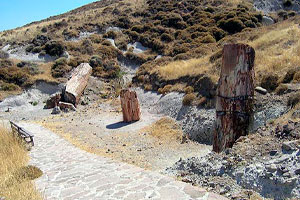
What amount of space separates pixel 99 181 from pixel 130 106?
27.1 feet

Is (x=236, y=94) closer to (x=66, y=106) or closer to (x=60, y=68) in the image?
(x=66, y=106)

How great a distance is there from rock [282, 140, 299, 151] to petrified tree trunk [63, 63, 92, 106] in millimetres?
16469

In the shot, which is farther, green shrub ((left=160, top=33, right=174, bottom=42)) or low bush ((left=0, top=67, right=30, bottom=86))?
green shrub ((left=160, top=33, right=174, bottom=42))

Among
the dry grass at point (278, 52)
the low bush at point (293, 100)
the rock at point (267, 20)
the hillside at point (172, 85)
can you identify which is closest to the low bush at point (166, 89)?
the hillside at point (172, 85)

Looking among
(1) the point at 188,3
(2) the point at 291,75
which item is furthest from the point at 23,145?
(1) the point at 188,3

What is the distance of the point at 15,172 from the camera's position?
6.71 metres

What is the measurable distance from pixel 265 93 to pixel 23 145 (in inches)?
352

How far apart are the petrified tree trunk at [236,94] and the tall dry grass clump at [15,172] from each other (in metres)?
5.45

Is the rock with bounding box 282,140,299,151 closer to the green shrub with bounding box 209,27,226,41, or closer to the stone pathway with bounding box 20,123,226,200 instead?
the stone pathway with bounding box 20,123,226,200

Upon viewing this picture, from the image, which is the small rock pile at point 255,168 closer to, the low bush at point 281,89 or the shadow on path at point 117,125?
the low bush at point 281,89

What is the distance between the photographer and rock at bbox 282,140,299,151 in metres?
5.43

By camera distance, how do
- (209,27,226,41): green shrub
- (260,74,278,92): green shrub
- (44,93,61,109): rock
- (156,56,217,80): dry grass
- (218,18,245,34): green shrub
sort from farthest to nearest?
(218,18,245,34): green shrub, (209,27,226,41): green shrub, (44,93,61,109): rock, (156,56,217,80): dry grass, (260,74,278,92): green shrub

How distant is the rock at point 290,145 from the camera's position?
17.8 feet

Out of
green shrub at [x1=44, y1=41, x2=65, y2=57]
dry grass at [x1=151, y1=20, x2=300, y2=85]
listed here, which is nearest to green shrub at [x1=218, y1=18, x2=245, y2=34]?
dry grass at [x1=151, y1=20, x2=300, y2=85]
